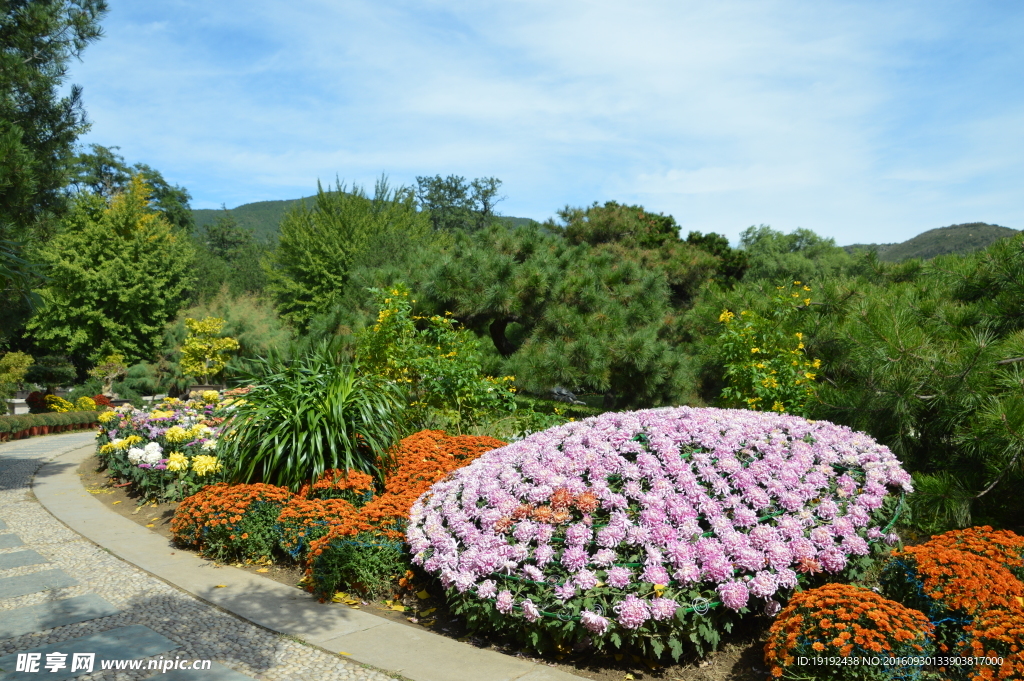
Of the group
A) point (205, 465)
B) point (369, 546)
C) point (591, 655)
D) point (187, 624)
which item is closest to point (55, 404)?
point (205, 465)

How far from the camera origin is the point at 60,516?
19.6 feet

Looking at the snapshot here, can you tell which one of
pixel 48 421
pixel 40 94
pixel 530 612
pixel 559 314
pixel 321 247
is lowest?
pixel 48 421

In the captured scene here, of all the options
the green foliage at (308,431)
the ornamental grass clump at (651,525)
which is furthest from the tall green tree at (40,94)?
the ornamental grass clump at (651,525)

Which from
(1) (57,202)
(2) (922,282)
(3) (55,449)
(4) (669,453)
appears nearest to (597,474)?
(4) (669,453)

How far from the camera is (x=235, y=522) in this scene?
15.1 ft

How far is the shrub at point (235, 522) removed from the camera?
4570 millimetres

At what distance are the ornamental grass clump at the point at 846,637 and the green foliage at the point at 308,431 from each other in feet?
11.1

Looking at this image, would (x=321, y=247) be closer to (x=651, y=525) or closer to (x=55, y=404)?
(x=55, y=404)

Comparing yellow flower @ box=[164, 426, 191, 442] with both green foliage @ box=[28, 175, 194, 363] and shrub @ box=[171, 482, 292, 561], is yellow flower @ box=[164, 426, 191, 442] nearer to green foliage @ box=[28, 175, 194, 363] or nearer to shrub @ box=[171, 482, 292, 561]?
shrub @ box=[171, 482, 292, 561]

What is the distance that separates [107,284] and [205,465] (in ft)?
61.6

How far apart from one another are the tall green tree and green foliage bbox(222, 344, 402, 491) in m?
4.74

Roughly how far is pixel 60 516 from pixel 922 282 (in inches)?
312

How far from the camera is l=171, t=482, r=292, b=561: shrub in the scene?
4570mm

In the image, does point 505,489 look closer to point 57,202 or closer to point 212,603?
point 212,603
